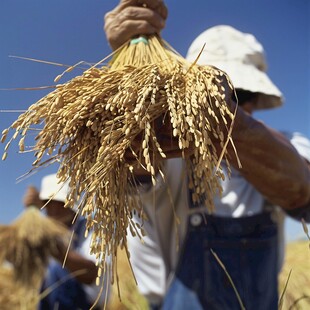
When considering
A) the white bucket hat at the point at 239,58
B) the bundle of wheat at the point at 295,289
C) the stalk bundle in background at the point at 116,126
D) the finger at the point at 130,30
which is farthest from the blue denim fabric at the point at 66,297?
the stalk bundle in background at the point at 116,126

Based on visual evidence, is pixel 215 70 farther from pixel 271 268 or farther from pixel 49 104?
pixel 271 268

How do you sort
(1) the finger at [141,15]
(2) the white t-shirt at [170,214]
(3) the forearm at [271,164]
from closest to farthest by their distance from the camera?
(3) the forearm at [271,164], (1) the finger at [141,15], (2) the white t-shirt at [170,214]

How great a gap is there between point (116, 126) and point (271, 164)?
461 mm

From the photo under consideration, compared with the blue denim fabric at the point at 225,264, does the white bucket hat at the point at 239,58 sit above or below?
above

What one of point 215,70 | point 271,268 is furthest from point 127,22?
point 271,268

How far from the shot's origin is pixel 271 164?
3.57 feet

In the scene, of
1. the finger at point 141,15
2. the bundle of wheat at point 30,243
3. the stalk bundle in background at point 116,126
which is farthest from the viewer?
the bundle of wheat at point 30,243

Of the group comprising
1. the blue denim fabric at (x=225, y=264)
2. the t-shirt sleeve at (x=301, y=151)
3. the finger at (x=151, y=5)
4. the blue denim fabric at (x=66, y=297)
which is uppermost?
the finger at (x=151, y=5)

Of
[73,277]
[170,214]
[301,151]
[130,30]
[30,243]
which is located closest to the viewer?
[130,30]

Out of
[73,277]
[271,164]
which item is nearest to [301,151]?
[271,164]

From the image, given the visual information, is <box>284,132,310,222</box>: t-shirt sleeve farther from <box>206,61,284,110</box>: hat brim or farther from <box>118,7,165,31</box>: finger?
<box>118,7,165,31</box>: finger

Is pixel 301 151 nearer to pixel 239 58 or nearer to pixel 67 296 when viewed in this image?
pixel 239 58

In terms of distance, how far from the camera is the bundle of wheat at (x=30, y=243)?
3.03 m

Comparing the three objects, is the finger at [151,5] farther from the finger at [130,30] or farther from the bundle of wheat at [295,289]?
the bundle of wheat at [295,289]
